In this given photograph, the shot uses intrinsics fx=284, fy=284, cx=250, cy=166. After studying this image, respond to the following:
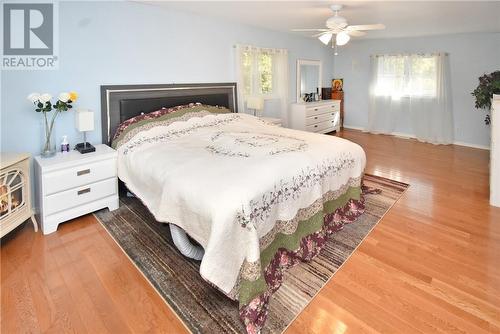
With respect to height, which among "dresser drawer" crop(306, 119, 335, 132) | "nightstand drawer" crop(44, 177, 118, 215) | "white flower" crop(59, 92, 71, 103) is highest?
"white flower" crop(59, 92, 71, 103)

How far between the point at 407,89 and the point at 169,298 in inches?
248

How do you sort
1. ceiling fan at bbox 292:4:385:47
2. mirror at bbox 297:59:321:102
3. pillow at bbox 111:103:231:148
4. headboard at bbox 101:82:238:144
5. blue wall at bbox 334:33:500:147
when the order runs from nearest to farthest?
pillow at bbox 111:103:231:148, headboard at bbox 101:82:238:144, ceiling fan at bbox 292:4:385:47, blue wall at bbox 334:33:500:147, mirror at bbox 297:59:321:102

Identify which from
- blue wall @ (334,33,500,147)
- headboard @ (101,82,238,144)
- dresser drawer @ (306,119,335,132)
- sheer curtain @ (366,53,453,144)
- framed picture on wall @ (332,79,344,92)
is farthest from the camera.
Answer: framed picture on wall @ (332,79,344,92)

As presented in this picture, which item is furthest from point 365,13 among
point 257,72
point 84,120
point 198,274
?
point 198,274

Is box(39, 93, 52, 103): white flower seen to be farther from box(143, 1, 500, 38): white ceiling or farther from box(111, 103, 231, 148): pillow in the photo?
box(143, 1, 500, 38): white ceiling

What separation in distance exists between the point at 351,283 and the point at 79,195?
2.46m

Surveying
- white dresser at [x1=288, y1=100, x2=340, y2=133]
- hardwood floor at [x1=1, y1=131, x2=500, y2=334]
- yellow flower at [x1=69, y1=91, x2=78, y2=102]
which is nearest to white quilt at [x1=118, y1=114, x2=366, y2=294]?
→ hardwood floor at [x1=1, y1=131, x2=500, y2=334]

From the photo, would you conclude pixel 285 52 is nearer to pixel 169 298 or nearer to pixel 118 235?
pixel 118 235

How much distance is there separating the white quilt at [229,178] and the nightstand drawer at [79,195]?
0.17 m

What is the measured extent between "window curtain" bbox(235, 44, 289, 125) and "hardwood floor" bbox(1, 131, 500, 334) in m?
2.93

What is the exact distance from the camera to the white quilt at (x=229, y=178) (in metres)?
1.63

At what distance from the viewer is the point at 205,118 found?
3615 millimetres

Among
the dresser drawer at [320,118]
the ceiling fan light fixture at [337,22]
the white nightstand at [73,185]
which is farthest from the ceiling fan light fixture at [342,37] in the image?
the white nightstand at [73,185]

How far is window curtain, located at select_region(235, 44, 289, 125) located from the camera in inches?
178
